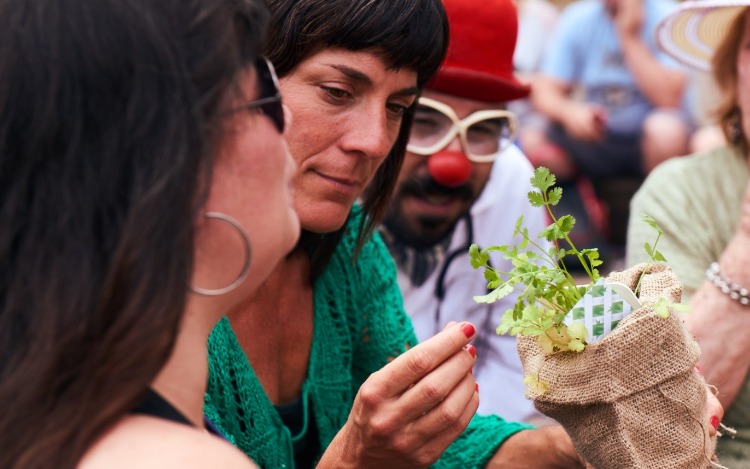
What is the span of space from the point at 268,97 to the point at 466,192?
180 cm

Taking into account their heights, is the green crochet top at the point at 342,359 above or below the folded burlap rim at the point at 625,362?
below

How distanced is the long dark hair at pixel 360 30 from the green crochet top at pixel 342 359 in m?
0.50

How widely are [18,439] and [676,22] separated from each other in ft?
7.81

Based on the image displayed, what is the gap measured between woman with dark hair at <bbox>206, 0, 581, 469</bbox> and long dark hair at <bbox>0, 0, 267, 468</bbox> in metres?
0.66

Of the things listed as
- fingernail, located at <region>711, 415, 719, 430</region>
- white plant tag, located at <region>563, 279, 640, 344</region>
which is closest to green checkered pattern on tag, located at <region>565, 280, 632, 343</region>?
white plant tag, located at <region>563, 279, 640, 344</region>

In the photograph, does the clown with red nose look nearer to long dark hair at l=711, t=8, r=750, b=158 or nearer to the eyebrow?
long dark hair at l=711, t=8, r=750, b=158

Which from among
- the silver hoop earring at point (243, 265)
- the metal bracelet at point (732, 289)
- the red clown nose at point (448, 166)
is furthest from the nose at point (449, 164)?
the silver hoop earring at point (243, 265)

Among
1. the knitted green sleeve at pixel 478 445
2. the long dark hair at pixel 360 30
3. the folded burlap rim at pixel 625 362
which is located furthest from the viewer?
the knitted green sleeve at pixel 478 445

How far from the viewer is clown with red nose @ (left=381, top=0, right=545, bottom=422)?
2.92m

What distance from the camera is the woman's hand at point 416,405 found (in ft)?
5.56

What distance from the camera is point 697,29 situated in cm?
295

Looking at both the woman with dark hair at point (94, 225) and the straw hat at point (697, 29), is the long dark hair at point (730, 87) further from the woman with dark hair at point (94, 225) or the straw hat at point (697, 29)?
the woman with dark hair at point (94, 225)

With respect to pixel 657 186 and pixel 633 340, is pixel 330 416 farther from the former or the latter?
pixel 657 186

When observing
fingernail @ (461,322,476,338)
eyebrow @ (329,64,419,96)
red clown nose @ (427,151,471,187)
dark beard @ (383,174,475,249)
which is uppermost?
eyebrow @ (329,64,419,96)
